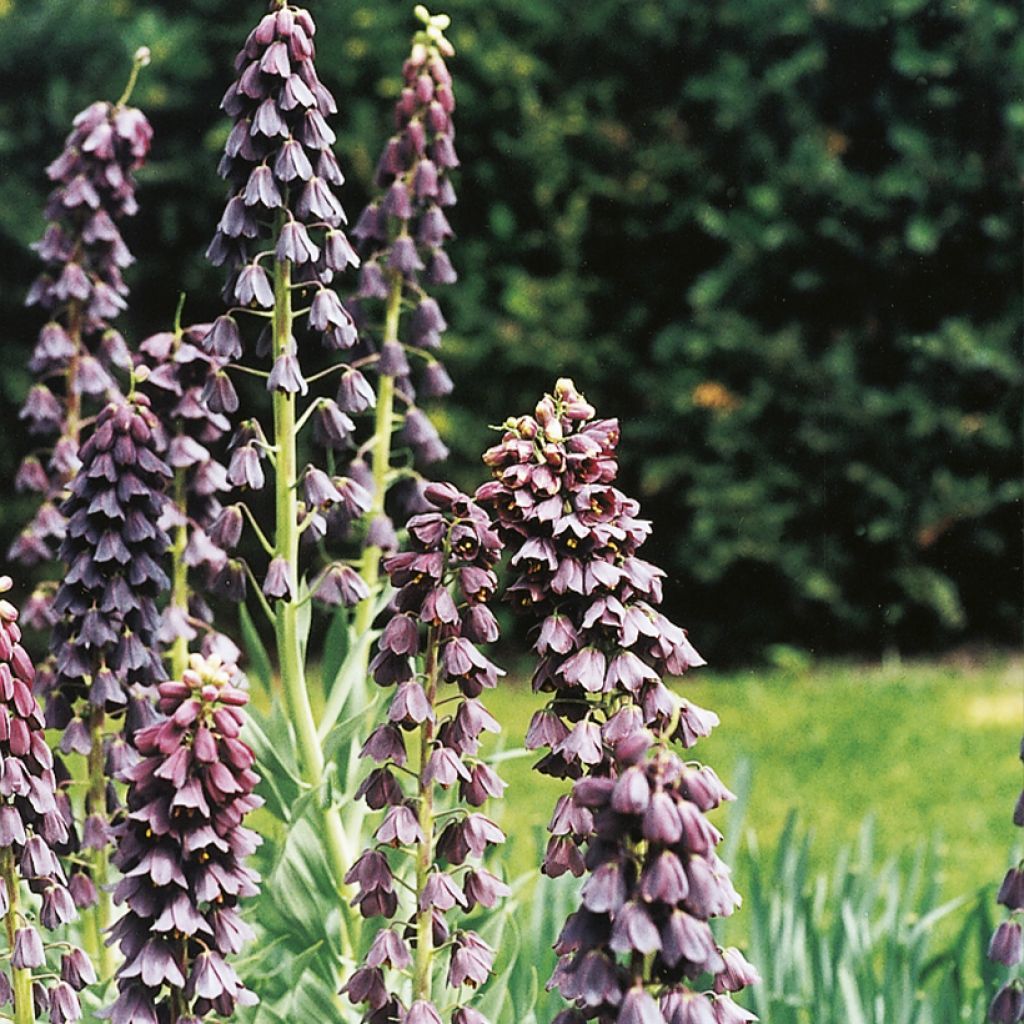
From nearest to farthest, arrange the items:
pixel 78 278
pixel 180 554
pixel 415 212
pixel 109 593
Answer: pixel 109 593 < pixel 180 554 < pixel 78 278 < pixel 415 212

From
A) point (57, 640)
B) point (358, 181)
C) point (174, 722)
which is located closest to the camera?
point (174, 722)

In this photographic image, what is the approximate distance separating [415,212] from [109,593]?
1138mm

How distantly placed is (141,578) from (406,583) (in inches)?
22.3

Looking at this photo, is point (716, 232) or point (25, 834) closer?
point (25, 834)

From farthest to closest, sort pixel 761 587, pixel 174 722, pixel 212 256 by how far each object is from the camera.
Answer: pixel 761 587
pixel 212 256
pixel 174 722

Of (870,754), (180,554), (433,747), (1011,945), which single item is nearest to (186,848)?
(433,747)

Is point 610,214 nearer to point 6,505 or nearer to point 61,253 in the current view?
point 6,505

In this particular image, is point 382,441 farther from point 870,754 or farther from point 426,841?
point 870,754

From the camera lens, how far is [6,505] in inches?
283

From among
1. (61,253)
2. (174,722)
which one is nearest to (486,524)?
(174,722)

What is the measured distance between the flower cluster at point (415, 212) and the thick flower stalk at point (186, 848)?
52.5 inches

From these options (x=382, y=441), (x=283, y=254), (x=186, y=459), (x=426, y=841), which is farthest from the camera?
(x=382, y=441)

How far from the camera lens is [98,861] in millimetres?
2699

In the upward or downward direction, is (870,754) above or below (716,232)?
below
